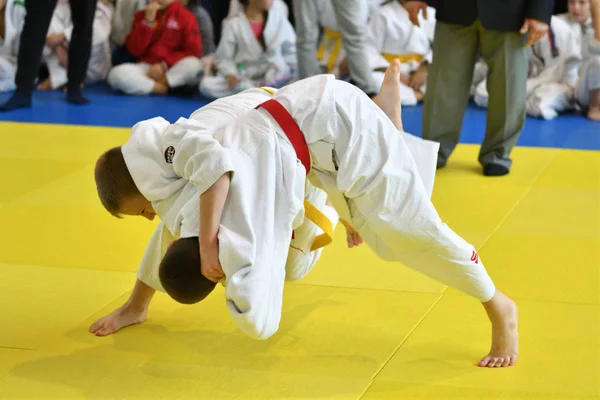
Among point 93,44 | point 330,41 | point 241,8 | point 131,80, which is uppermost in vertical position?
point 241,8

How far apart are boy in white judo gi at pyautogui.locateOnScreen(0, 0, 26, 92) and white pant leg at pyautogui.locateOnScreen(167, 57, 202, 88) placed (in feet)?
4.41

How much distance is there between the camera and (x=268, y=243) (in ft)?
8.06

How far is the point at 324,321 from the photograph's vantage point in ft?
10.3

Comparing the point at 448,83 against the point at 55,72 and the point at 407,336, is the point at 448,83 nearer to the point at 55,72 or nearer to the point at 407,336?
the point at 407,336

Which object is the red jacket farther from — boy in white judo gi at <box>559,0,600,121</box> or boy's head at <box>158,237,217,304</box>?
boy's head at <box>158,237,217,304</box>

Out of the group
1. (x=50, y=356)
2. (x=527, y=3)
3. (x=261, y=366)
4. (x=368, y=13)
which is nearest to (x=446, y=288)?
(x=261, y=366)

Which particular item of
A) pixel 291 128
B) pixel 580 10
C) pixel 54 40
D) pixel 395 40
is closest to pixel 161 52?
pixel 54 40

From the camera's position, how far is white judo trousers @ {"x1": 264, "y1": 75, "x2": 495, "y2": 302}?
101 inches

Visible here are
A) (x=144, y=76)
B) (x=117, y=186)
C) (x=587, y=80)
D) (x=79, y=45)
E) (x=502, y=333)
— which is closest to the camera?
(x=117, y=186)

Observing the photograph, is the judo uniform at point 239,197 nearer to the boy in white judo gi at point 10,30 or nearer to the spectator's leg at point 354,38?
the spectator's leg at point 354,38

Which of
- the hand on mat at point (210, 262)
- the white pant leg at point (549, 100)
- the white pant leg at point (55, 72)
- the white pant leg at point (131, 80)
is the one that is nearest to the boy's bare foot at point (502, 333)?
the hand on mat at point (210, 262)

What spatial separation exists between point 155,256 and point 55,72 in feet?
17.6

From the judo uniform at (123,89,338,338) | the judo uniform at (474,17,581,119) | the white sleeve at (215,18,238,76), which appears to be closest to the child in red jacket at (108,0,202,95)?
the white sleeve at (215,18,238,76)

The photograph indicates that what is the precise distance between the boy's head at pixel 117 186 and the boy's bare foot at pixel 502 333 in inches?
43.1
